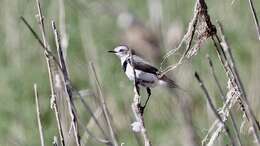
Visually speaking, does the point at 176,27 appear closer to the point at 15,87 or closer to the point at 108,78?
the point at 108,78

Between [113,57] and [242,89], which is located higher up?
[113,57]

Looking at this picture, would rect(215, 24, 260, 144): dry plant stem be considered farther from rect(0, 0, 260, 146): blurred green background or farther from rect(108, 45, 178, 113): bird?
rect(0, 0, 260, 146): blurred green background

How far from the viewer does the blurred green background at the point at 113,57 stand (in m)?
7.75

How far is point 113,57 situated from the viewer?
9133 mm

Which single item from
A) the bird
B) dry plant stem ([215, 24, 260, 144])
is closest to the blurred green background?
the bird

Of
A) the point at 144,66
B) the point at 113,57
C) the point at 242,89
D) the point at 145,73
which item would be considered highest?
the point at 113,57

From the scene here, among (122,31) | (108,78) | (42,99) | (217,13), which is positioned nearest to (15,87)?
(42,99)

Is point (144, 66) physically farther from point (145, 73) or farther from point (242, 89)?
point (242, 89)

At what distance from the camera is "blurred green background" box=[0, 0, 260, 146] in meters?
7.75

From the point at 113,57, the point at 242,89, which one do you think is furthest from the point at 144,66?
the point at 113,57

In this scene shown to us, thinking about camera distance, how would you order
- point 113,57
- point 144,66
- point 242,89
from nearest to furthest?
point 242,89
point 144,66
point 113,57

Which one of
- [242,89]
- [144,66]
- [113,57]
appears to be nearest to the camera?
[242,89]

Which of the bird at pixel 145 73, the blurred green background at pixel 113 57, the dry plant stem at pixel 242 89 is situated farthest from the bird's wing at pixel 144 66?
the dry plant stem at pixel 242 89

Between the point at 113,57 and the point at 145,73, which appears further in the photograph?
the point at 113,57
